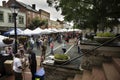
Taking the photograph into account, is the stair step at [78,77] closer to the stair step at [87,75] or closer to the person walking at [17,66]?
the stair step at [87,75]

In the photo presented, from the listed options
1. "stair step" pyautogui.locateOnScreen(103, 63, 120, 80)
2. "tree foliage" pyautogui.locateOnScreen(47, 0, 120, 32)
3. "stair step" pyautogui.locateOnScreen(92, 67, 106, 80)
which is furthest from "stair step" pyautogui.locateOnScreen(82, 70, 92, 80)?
"tree foliage" pyautogui.locateOnScreen(47, 0, 120, 32)

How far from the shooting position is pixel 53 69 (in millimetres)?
6117

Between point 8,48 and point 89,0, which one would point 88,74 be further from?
point 89,0

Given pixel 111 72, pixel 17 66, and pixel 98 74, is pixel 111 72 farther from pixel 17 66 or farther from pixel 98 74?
pixel 17 66

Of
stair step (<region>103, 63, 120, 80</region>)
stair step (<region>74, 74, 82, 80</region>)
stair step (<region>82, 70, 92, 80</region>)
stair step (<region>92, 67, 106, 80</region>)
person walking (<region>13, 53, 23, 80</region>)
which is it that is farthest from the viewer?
person walking (<region>13, 53, 23, 80</region>)

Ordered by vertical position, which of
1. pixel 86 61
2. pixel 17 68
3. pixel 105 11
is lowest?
pixel 17 68

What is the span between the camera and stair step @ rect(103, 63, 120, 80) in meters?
4.38

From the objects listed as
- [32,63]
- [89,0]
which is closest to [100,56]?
[32,63]

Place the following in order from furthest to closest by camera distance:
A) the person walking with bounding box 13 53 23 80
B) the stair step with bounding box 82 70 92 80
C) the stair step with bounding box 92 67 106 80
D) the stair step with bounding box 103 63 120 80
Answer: the person walking with bounding box 13 53 23 80, the stair step with bounding box 82 70 92 80, the stair step with bounding box 92 67 106 80, the stair step with bounding box 103 63 120 80

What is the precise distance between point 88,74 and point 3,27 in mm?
30587

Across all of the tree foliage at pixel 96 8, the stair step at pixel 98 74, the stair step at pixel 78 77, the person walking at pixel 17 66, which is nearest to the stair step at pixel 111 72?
the stair step at pixel 98 74

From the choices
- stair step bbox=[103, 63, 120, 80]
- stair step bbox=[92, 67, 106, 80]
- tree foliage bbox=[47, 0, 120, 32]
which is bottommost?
stair step bbox=[92, 67, 106, 80]

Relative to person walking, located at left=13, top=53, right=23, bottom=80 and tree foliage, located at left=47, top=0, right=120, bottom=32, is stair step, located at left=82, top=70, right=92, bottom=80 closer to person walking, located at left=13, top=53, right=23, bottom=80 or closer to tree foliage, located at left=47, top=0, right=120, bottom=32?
person walking, located at left=13, top=53, right=23, bottom=80

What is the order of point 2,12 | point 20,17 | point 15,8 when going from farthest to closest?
point 20,17, point 2,12, point 15,8
